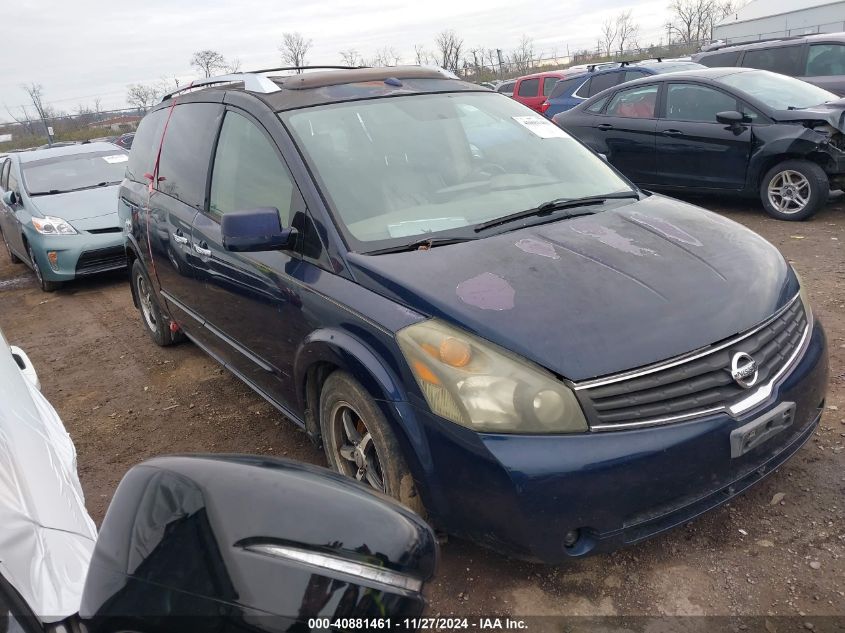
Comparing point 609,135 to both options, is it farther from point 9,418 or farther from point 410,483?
point 9,418

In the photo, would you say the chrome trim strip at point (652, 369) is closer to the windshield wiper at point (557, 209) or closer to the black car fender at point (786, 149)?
the windshield wiper at point (557, 209)

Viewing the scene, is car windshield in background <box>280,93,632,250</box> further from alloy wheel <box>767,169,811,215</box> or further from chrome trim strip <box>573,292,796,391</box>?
alloy wheel <box>767,169,811,215</box>

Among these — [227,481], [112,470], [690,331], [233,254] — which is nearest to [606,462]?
[690,331]

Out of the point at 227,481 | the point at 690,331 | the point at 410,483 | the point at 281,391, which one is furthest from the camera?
the point at 281,391

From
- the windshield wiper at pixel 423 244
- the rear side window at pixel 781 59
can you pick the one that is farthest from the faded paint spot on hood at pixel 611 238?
the rear side window at pixel 781 59

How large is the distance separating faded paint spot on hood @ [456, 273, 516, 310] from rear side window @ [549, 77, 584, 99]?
1097cm

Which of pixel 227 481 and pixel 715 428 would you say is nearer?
pixel 227 481

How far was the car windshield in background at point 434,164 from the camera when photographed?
2943mm

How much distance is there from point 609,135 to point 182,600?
864cm

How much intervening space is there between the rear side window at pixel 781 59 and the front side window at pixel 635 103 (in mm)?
3259

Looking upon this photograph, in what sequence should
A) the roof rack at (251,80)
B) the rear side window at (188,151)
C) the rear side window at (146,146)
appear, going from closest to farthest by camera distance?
the roof rack at (251,80) → the rear side window at (188,151) → the rear side window at (146,146)

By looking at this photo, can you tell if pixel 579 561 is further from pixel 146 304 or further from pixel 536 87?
pixel 536 87

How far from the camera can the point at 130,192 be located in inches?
201

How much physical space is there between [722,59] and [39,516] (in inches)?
514
